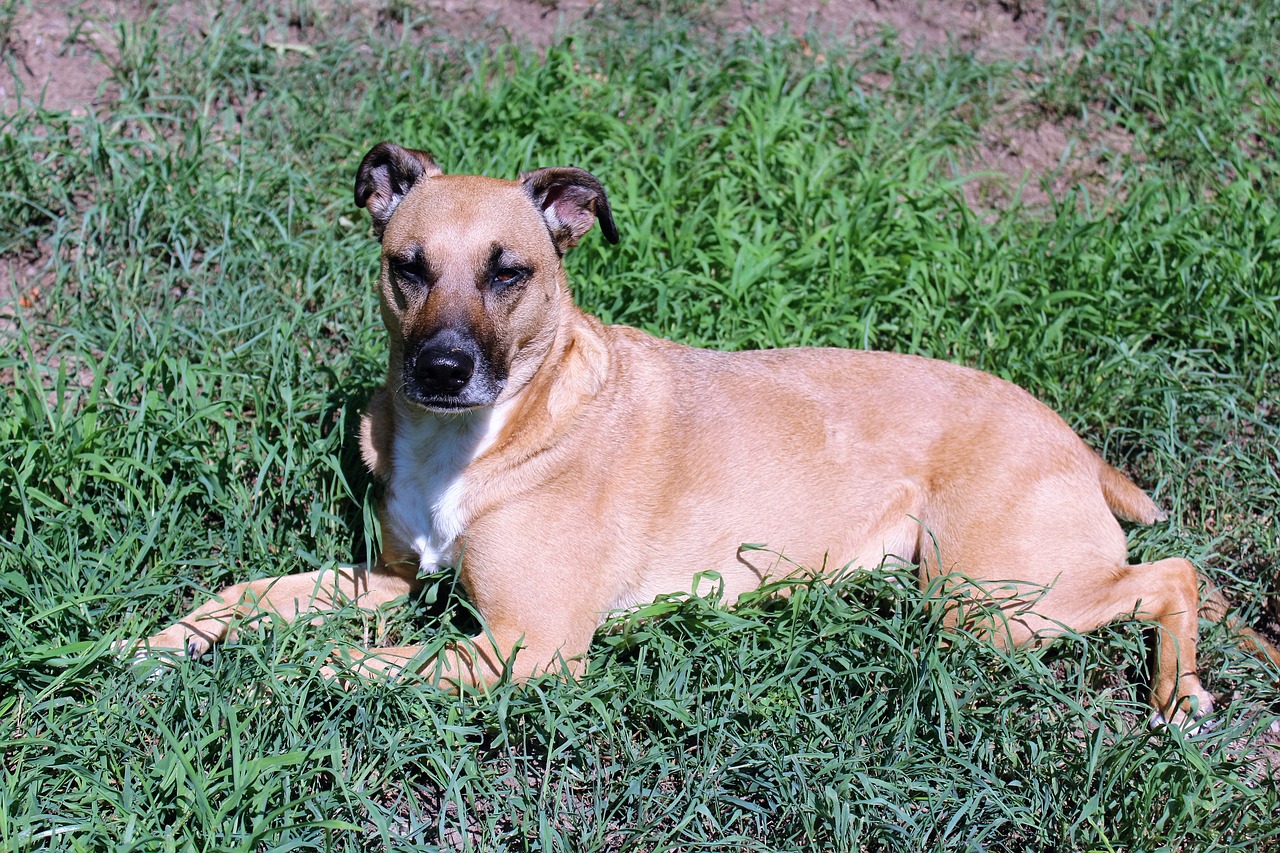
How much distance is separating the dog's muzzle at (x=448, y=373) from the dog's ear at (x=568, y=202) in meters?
0.67

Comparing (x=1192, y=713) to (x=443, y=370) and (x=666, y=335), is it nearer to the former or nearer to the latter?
(x=666, y=335)

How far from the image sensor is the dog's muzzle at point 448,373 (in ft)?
10.9

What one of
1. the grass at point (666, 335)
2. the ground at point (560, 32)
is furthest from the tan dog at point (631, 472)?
the ground at point (560, 32)

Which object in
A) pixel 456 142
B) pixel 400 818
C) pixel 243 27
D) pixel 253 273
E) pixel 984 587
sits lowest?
pixel 400 818

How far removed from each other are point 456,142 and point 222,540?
2482 millimetres

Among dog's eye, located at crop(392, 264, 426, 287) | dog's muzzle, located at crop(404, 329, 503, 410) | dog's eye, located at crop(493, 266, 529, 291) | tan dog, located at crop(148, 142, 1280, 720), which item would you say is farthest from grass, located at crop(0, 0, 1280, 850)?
dog's eye, located at crop(493, 266, 529, 291)

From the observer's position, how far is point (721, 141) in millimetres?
5676

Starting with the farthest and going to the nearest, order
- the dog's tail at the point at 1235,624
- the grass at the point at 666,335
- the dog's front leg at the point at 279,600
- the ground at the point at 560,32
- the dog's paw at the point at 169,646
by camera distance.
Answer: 1. the ground at the point at 560,32
2. the dog's tail at the point at 1235,624
3. the dog's front leg at the point at 279,600
4. the dog's paw at the point at 169,646
5. the grass at the point at 666,335

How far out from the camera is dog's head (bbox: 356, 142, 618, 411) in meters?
Result: 3.40

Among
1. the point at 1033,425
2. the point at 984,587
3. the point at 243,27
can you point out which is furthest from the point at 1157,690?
the point at 243,27

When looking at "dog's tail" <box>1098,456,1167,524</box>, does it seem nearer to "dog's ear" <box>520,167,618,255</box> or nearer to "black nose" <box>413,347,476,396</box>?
"dog's ear" <box>520,167,618,255</box>

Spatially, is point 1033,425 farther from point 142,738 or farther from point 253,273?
point 253,273

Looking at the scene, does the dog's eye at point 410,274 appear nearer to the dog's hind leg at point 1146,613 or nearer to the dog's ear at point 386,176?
the dog's ear at point 386,176

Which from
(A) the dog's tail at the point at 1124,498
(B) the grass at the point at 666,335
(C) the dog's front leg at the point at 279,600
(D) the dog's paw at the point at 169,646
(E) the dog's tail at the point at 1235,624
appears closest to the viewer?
(B) the grass at the point at 666,335
